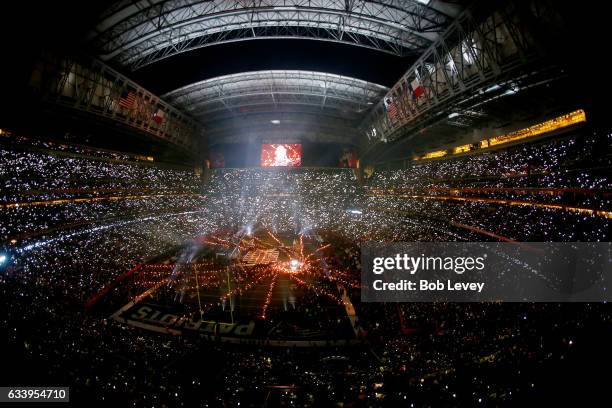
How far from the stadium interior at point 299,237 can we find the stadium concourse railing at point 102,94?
0.09m

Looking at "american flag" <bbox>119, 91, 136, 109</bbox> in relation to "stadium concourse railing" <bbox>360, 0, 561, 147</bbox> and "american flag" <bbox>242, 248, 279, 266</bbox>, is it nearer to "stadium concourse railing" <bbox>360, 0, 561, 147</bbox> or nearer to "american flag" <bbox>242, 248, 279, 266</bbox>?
"american flag" <bbox>242, 248, 279, 266</bbox>

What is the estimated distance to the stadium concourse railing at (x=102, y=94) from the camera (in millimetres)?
9320

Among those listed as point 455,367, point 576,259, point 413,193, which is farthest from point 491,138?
point 455,367

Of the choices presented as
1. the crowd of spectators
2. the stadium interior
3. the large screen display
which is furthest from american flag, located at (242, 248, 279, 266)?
the large screen display

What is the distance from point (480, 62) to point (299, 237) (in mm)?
15221

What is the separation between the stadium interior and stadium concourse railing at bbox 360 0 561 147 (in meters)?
0.06

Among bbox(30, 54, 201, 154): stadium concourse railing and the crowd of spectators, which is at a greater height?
bbox(30, 54, 201, 154): stadium concourse railing

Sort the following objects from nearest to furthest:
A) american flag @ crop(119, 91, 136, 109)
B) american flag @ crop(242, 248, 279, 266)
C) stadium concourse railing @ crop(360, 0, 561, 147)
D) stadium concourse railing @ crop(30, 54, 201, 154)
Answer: stadium concourse railing @ crop(360, 0, 561, 147), stadium concourse railing @ crop(30, 54, 201, 154), american flag @ crop(119, 91, 136, 109), american flag @ crop(242, 248, 279, 266)

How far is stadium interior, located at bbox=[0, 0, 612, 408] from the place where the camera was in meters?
5.14

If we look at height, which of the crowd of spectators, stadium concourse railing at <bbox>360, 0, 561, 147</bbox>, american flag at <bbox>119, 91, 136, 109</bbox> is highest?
american flag at <bbox>119, 91, 136, 109</bbox>

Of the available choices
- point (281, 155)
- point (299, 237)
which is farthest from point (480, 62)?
point (281, 155)

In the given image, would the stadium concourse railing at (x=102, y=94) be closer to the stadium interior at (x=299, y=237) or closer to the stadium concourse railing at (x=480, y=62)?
the stadium interior at (x=299, y=237)

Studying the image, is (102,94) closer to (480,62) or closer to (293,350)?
(293,350)

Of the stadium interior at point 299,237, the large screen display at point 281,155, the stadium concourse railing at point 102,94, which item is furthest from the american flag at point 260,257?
the stadium concourse railing at point 102,94
